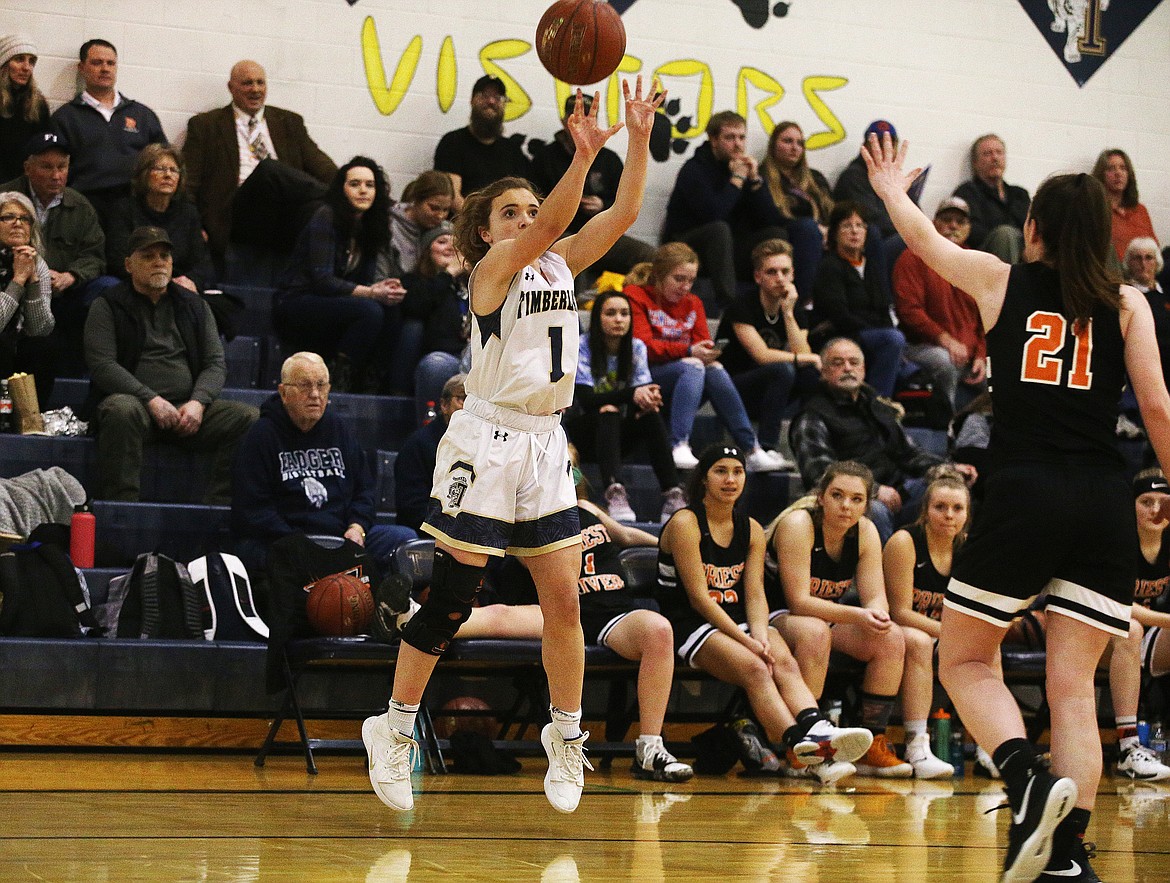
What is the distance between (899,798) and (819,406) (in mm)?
3068

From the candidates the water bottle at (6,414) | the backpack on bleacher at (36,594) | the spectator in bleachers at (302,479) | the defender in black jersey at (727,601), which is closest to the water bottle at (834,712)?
the defender in black jersey at (727,601)

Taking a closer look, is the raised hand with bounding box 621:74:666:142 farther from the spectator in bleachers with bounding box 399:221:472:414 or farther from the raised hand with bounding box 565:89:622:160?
the spectator in bleachers with bounding box 399:221:472:414

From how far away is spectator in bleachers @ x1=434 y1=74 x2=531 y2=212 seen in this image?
9.59 meters

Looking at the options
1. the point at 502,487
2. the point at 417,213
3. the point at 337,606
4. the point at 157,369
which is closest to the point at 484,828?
the point at 502,487

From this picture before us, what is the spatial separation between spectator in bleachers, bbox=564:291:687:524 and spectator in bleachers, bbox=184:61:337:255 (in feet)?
7.36

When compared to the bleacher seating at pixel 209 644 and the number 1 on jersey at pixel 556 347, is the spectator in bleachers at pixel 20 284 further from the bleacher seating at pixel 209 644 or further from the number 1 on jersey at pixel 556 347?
the number 1 on jersey at pixel 556 347

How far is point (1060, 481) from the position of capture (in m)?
3.44

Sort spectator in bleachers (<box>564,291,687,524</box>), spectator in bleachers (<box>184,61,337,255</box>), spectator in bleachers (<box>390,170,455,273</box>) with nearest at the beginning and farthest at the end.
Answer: spectator in bleachers (<box>564,291,687,524</box>) → spectator in bleachers (<box>390,170,455,273</box>) → spectator in bleachers (<box>184,61,337,255</box>)

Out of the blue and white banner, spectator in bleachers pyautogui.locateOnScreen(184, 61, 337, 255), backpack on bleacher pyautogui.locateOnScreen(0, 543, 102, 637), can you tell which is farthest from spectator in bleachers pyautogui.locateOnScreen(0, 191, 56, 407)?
the blue and white banner

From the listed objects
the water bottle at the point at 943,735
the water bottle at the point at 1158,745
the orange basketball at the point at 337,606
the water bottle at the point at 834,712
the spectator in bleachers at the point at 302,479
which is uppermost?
the spectator in bleachers at the point at 302,479

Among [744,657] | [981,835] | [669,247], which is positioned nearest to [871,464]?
[669,247]

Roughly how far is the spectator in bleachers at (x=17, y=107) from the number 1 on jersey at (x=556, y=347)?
5.34 m

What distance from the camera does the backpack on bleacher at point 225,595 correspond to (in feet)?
20.7

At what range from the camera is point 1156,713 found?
7484 millimetres
